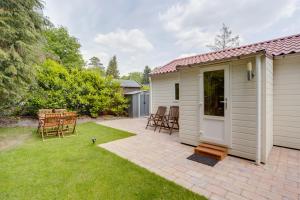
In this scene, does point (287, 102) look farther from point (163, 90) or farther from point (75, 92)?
point (75, 92)

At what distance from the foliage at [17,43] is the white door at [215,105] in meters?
5.80

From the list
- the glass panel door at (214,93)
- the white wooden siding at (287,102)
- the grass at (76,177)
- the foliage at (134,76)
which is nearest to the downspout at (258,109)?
the glass panel door at (214,93)

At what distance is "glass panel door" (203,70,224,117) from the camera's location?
373cm

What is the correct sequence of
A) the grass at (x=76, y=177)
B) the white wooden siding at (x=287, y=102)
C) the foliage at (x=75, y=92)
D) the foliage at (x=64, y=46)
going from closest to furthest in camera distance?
the grass at (x=76, y=177) → the white wooden siding at (x=287, y=102) → the foliage at (x=75, y=92) → the foliage at (x=64, y=46)

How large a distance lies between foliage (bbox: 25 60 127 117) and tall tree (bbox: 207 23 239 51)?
1401 cm

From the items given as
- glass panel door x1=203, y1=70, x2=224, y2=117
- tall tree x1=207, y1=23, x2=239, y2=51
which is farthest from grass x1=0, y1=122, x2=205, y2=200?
tall tree x1=207, y1=23, x2=239, y2=51

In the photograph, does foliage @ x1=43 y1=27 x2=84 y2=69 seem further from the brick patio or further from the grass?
the brick patio

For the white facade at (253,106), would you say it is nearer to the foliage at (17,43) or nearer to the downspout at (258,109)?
the downspout at (258,109)

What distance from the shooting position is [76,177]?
268cm

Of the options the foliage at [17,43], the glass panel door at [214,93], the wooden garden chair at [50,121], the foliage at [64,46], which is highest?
the foliage at [64,46]

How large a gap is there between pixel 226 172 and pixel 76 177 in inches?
A: 108

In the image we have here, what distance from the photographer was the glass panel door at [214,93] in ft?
12.2

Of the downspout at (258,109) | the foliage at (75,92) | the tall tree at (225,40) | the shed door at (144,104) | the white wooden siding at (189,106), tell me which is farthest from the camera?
the tall tree at (225,40)

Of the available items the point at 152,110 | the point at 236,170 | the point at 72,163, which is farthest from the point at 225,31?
the point at 72,163
